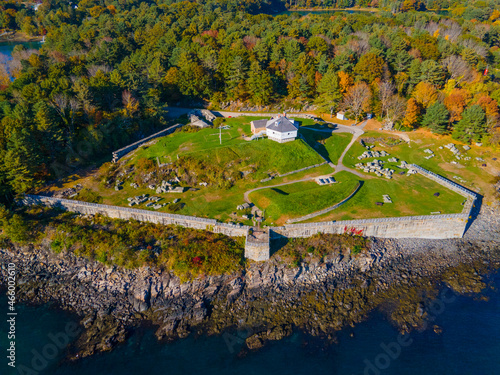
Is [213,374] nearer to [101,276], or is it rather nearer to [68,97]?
[101,276]

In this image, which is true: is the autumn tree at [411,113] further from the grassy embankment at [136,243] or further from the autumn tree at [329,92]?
the grassy embankment at [136,243]

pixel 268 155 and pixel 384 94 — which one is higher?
pixel 384 94

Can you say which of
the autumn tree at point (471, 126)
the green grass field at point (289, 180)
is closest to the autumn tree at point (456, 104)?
Result: the autumn tree at point (471, 126)

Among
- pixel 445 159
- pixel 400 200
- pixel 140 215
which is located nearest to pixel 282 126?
pixel 400 200

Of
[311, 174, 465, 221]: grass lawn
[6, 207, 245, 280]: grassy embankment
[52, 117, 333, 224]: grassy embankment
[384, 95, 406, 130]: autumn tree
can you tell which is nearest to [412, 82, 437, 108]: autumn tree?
[384, 95, 406, 130]: autumn tree

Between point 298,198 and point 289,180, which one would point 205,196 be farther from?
point 298,198

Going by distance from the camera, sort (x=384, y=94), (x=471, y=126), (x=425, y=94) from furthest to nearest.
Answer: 1. (x=384, y=94)
2. (x=425, y=94)
3. (x=471, y=126)
